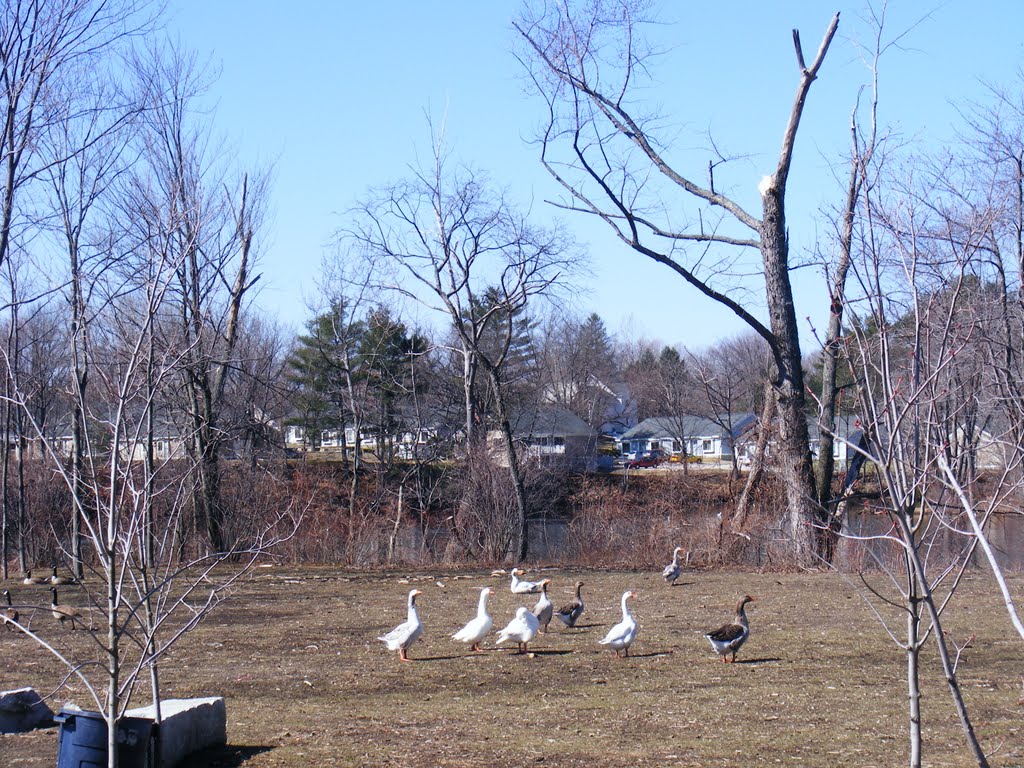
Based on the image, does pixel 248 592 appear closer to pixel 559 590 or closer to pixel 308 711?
pixel 559 590

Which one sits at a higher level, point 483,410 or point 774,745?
point 483,410

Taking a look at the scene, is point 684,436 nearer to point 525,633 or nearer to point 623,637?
point 525,633

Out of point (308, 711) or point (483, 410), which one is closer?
point (308, 711)

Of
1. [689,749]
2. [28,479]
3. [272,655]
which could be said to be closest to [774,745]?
[689,749]

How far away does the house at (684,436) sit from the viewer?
219 feet

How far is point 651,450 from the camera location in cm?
6856

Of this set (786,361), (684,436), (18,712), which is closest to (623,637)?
(18,712)

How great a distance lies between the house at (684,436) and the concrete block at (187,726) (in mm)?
58569

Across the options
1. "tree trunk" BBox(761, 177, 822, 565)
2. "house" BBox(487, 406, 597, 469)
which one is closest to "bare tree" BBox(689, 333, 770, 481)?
"house" BBox(487, 406, 597, 469)

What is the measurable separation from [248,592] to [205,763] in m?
9.28

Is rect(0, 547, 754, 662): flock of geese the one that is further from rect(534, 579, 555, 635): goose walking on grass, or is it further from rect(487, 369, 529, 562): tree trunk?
rect(487, 369, 529, 562): tree trunk

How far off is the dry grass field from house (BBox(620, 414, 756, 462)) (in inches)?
2075

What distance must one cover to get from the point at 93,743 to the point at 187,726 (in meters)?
0.95

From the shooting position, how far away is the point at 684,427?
224 ft
